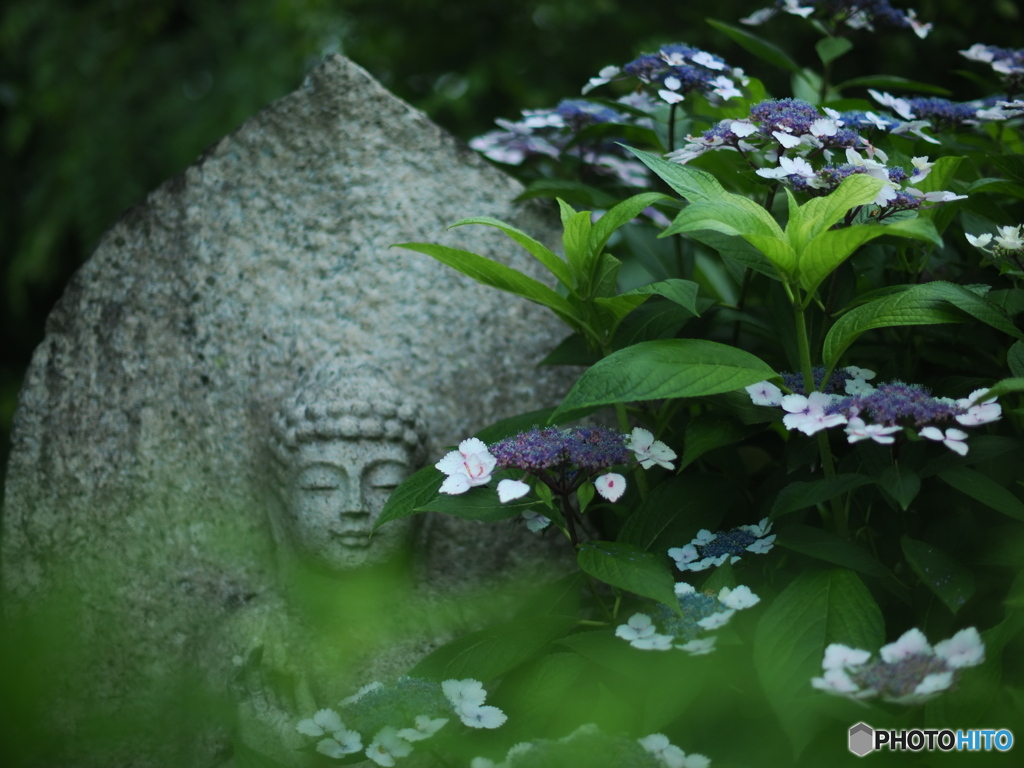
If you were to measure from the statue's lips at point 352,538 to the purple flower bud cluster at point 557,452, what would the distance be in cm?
53

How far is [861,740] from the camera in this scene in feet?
3.93

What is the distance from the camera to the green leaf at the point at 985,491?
50.0 inches

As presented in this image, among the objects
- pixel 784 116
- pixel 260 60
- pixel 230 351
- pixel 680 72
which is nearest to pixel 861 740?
pixel 784 116

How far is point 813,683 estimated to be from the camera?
43.3 inches

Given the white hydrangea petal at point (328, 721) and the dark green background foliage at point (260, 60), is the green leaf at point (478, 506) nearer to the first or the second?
the white hydrangea petal at point (328, 721)

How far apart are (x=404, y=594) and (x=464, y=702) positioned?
574mm

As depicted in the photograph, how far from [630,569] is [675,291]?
0.45m

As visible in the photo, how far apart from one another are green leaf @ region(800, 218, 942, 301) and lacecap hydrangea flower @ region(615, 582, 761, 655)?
476mm

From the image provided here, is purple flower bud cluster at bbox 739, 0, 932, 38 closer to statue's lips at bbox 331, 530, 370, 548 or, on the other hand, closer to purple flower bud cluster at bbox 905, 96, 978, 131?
purple flower bud cluster at bbox 905, 96, 978, 131

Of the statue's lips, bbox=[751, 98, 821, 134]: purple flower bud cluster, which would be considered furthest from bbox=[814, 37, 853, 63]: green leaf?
the statue's lips

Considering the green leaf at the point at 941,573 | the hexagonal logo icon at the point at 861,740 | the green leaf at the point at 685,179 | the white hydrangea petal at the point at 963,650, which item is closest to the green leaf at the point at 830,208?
the green leaf at the point at 685,179

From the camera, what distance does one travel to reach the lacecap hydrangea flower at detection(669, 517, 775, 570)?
1.39 m

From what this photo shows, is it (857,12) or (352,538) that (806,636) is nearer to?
(352,538)

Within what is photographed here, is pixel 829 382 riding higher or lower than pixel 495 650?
higher
